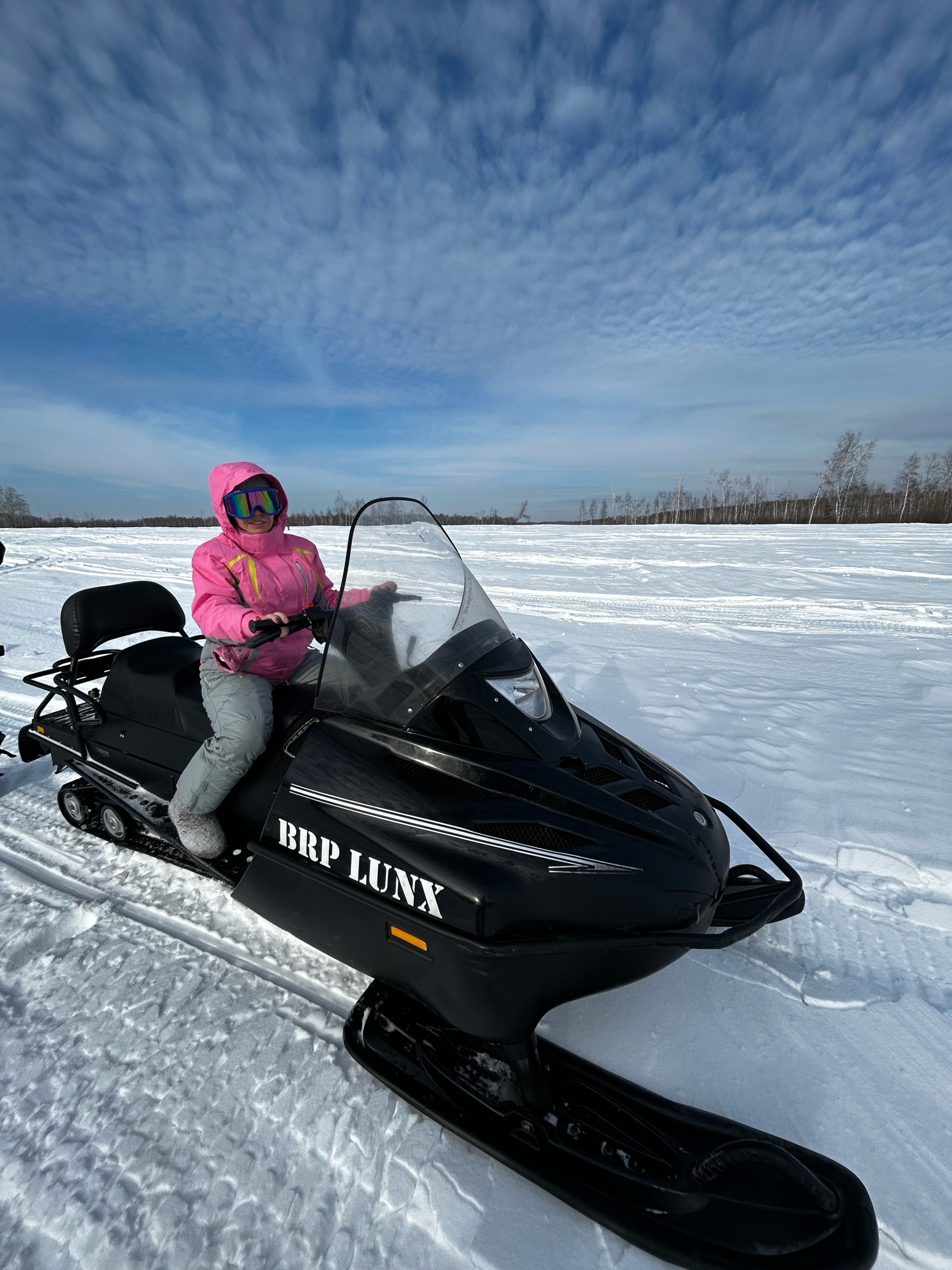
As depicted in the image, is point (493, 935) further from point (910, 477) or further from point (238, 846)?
point (910, 477)

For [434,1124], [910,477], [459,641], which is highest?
[910,477]

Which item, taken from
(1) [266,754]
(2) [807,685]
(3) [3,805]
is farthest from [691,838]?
(2) [807,685]

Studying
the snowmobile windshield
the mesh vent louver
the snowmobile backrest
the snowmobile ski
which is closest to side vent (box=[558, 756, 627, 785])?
the mesh vent louver

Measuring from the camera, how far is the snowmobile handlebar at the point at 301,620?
6.51ft

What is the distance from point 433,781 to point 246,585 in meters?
1.25

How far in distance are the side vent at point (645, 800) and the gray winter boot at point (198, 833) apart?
1567 mm

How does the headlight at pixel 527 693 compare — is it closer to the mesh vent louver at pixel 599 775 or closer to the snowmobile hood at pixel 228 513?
the mesh vent louver at pixel 599 775

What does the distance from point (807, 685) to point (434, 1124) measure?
14.7ft

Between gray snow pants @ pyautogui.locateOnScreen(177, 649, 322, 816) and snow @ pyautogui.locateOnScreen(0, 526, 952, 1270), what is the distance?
549mm

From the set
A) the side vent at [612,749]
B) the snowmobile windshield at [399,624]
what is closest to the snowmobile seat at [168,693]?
the snowmobile windshield at [399,624]

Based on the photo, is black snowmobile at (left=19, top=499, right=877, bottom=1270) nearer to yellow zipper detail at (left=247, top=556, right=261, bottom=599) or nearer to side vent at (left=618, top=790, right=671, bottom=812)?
side vent at (left=618, top=790, right=671, bottom=812)

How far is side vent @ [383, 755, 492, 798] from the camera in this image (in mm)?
1610

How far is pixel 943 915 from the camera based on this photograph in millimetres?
2281

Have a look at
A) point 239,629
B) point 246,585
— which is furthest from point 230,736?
point 246,585
